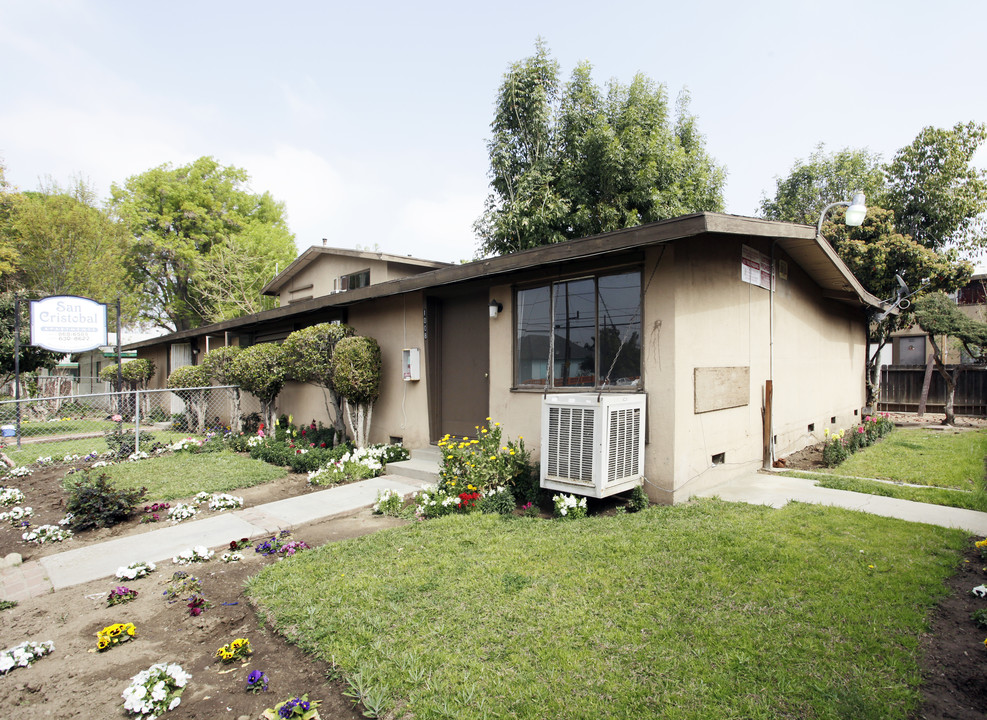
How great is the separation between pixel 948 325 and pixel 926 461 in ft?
24.4

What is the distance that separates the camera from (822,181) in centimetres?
1905

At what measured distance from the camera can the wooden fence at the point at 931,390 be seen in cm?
1434

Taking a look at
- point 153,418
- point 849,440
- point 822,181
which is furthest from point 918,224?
point 153,418

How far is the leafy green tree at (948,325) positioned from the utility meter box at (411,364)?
1302 centimetres

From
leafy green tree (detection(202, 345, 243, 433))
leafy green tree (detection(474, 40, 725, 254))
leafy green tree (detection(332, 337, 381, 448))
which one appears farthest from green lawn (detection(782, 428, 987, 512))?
leafy green tree (detection(202, 345, 243, 433))

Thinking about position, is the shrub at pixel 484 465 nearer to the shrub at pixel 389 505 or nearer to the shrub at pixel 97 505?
the shrub at pixel 389 505

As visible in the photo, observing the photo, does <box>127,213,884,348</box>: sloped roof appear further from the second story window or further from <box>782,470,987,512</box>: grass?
<box>782,470,987,512</box>: grass

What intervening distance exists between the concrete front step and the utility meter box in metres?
1.18

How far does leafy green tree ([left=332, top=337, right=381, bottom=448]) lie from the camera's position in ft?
26.5

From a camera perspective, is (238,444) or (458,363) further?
(238,444)

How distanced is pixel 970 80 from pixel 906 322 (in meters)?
9.86

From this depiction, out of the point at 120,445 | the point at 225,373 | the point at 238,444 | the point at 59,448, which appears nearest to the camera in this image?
the point at 120,445

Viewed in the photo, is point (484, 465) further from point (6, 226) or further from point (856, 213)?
point (6, 226)

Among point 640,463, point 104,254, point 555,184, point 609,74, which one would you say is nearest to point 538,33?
point 609,74
